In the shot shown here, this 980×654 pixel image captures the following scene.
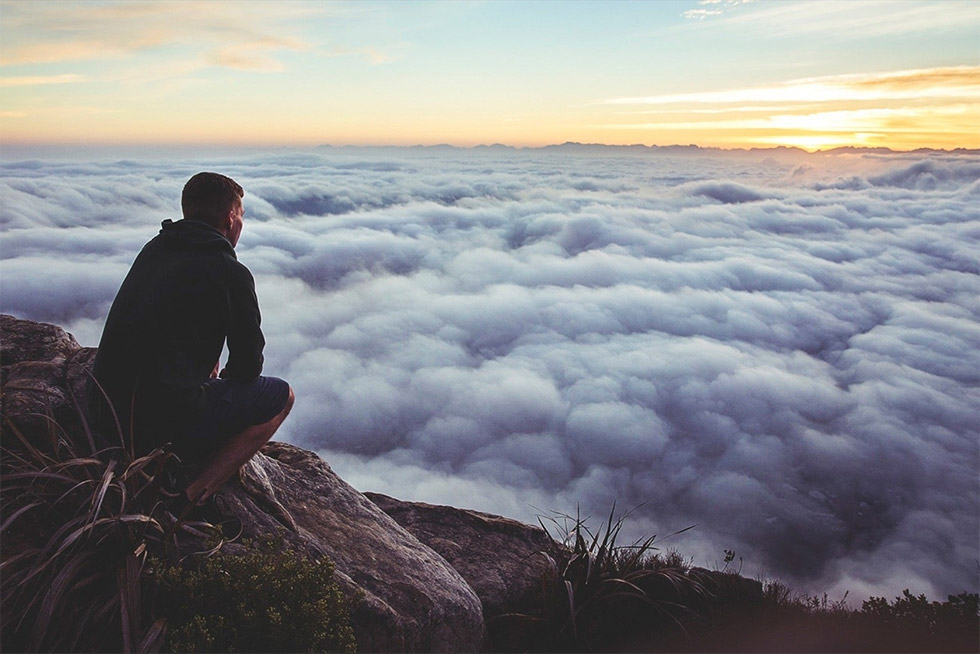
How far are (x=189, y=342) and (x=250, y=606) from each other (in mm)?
1286

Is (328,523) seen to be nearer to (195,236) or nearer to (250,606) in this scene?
(250,606)

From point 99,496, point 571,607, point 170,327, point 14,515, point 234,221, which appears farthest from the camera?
point 571,607

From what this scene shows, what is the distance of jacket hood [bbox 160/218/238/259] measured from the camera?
3.07m

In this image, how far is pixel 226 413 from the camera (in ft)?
10.7

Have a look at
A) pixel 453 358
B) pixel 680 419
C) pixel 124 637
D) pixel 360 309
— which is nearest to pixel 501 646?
pixel 124 637

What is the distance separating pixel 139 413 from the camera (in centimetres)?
309

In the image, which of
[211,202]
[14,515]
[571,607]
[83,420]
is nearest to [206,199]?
[211,202]

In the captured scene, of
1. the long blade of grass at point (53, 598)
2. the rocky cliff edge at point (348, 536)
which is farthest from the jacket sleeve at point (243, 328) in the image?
the long blade of grass at point (53, 598)

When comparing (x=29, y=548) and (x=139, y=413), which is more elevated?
(x=139, y=413)

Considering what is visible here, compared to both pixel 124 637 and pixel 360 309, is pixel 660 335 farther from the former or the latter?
pixel 124 637

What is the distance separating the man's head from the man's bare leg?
1.06 m

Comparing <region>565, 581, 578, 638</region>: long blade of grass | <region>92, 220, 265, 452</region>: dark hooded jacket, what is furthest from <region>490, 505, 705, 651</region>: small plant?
<region>92, 220, 265, 452</region>: dark hooded jacket

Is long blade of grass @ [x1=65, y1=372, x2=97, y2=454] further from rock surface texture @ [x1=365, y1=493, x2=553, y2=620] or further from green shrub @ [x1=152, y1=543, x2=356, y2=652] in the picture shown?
rock surface texture @ [x1=365, y1=493, x2=553, y2=620]

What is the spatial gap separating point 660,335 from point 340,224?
83.2m
